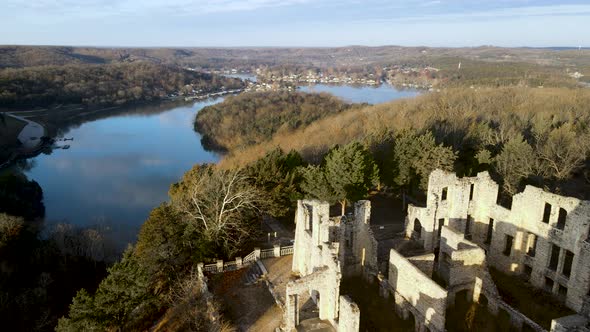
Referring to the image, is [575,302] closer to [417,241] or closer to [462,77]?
[417,241]

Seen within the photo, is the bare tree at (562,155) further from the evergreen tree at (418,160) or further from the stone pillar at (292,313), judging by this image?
the stone pillar at (292,313)

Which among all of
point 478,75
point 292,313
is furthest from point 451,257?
point 478,75

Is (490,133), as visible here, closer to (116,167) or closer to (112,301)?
(112,301)

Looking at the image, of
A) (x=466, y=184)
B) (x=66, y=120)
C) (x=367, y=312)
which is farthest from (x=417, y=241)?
(x=66, y=120)

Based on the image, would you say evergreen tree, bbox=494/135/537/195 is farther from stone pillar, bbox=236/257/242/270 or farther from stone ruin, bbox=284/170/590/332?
stone pillar, bbox=236/257/242/270

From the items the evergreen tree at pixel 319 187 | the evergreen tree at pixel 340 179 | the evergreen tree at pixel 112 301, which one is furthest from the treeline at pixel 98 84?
the evergreen tree at pixel 112 301

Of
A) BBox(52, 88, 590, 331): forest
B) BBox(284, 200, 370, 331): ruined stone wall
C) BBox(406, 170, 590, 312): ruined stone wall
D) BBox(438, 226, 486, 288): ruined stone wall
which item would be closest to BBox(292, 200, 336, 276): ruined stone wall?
BBox(284, 200, 370, 331): ruined stone wall
